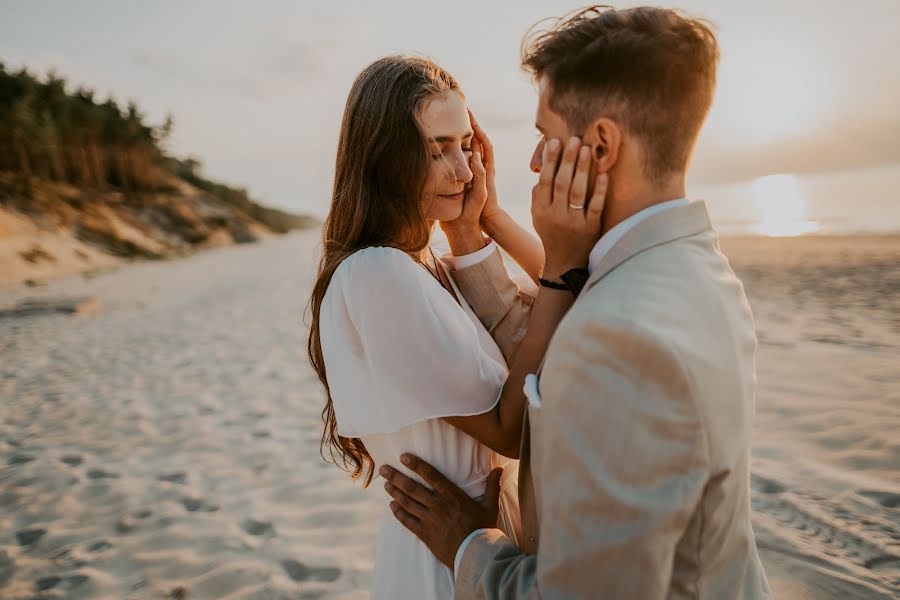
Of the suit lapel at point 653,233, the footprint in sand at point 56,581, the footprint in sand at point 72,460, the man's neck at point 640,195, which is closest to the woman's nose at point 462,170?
the man's neck at point 640,195

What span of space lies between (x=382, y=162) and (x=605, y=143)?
0.93m

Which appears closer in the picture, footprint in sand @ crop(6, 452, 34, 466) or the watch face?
the watch face

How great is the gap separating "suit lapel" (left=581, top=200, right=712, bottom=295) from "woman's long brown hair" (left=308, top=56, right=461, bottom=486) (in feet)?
3.03

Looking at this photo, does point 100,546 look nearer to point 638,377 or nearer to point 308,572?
point 308,572

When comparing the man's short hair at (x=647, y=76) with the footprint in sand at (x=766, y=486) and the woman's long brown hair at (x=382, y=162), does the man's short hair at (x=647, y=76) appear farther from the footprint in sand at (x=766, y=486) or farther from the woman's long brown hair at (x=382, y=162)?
the footprint in sand at (x=766, y=486)

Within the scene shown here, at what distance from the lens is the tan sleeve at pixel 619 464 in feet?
3.75

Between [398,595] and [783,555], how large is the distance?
2.50 metres

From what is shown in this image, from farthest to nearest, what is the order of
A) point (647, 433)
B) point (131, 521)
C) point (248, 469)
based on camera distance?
point (248, 469)
point (131, 521)
point (647, 433)

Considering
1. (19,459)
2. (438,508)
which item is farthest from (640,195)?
(19,459)

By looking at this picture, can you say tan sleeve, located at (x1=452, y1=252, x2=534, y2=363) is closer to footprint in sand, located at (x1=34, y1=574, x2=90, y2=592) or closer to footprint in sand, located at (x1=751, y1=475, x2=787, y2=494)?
footprint in sand, located at (x1=751, y1=475, x2=787, y2=494)

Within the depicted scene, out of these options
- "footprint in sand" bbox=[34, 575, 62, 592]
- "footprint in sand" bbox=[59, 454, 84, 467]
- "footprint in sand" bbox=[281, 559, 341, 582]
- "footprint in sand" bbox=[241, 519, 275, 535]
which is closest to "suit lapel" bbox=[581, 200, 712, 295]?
"footprint in sand" bbox=[281, 559, 341, 582]

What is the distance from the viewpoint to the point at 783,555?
10.8 ft

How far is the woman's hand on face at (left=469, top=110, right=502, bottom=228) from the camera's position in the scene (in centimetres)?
257

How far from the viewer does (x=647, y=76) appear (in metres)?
1.47
